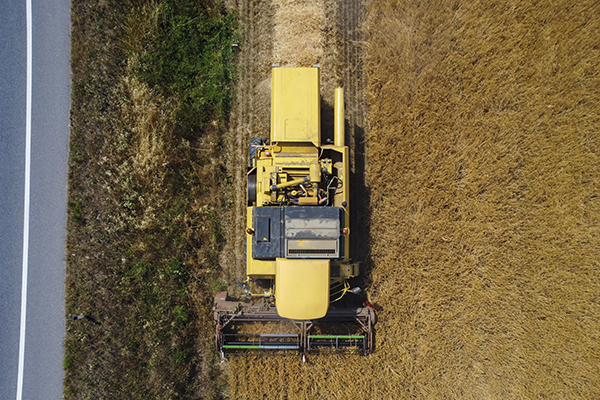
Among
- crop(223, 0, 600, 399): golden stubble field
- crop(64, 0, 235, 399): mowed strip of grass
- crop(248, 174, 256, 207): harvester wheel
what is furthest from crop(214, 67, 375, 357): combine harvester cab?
crop(64, 0, 235, 399): mowed strip of grass

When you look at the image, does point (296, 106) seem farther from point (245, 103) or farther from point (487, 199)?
point (487, 199)

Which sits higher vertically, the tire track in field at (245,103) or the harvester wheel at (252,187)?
the tire track in field at (245,103)

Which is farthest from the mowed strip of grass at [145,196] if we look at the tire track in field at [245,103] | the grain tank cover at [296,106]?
the grain tank cover at [296,106]

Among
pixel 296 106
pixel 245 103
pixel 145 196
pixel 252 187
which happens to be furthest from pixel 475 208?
pixel 145 196

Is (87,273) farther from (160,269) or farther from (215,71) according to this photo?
(215,71)

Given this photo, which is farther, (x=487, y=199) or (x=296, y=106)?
(x=487, y=199)

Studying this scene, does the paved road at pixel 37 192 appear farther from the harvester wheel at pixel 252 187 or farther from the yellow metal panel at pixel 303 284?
the yellow metal panel at pixel 303 284
